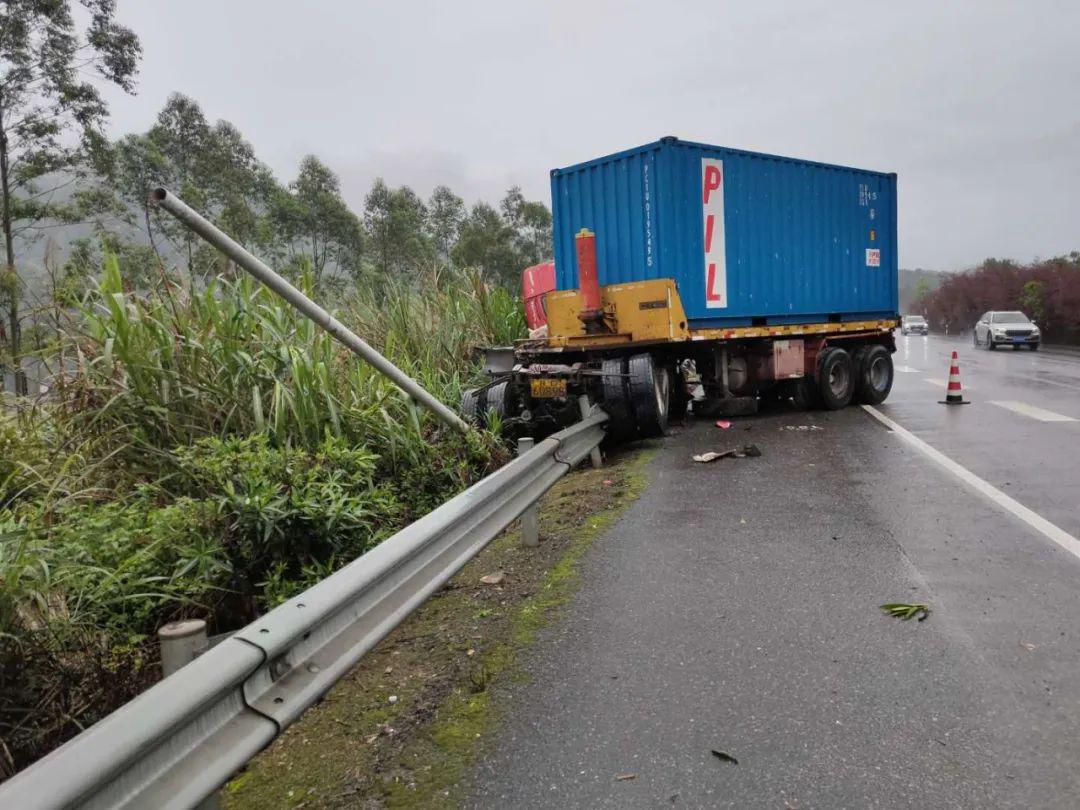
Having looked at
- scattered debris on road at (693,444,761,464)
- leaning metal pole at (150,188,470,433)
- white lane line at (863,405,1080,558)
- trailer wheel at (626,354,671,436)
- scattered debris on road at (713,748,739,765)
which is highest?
leaning metal pole at (150,188,470,433)

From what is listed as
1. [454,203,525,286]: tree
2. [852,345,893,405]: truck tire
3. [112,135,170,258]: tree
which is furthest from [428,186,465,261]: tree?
[852,345,893,405]: truck tire

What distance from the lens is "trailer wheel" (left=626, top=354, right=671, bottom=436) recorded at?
895 cm

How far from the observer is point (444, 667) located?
3307 millimetres

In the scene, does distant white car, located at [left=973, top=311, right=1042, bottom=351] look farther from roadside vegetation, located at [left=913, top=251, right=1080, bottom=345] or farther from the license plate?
the license plate

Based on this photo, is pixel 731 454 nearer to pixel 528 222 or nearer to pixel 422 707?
pixel 422 707

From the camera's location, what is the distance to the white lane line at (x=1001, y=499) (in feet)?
15.8

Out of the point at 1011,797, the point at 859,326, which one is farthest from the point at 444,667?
the point at 859,326

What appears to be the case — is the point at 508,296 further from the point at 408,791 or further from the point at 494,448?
the point at 408,791

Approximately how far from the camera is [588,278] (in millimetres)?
10094

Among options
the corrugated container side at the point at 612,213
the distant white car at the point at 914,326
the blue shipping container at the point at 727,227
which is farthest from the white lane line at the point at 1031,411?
the distant white car at the point at 914,326

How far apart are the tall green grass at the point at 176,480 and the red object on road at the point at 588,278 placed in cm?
374

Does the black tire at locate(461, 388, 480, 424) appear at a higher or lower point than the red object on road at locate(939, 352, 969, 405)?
higher

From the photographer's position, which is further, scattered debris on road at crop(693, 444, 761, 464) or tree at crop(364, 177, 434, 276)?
tree at crop(364, 177, 434, 276)

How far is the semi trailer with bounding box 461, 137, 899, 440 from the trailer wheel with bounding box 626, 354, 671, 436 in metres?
0.02
